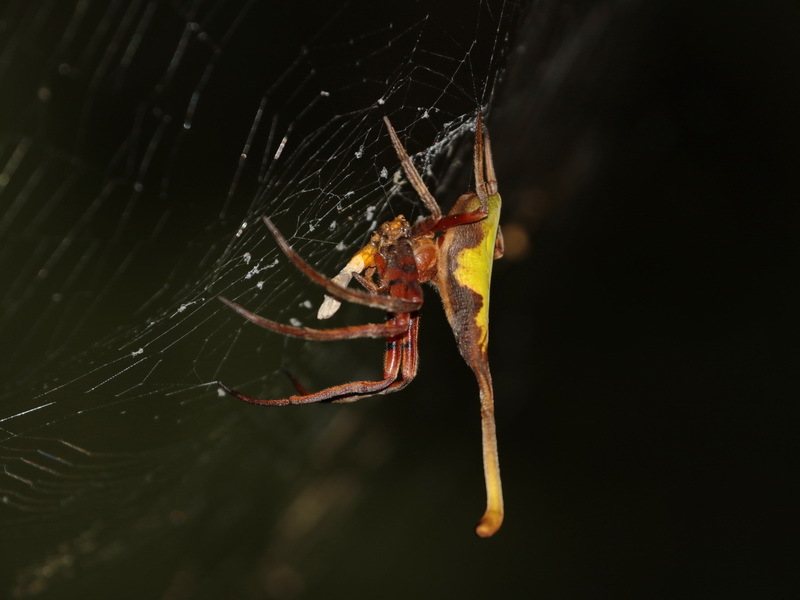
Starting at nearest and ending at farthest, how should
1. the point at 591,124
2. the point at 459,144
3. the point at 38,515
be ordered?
1. the point at 459,144
2. the point at 38,515
3. the point at 591,124

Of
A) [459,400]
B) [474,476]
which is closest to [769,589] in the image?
[474,476]

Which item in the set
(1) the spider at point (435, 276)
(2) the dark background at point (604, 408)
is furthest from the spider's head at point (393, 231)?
(2) the dark background at point (604, 408)

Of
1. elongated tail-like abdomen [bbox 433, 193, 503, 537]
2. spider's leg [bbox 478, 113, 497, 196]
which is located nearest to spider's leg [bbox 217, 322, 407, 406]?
elongated tail-like abdomen [bbox 433, 193, 503, 537]

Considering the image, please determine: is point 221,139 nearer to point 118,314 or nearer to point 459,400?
point 118,314

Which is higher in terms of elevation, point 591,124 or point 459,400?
point 591,124

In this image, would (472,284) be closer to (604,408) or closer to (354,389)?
(354,389)

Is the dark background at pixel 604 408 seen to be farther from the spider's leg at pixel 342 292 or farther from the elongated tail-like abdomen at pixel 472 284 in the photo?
the spider's leg at pixel 342 292

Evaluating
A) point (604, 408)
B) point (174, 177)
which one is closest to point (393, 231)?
point (174, 177)
